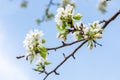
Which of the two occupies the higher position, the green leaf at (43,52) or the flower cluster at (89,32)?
the flower cluster at (89,32)

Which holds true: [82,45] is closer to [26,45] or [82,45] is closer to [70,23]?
[70,23]

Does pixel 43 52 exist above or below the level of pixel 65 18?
below

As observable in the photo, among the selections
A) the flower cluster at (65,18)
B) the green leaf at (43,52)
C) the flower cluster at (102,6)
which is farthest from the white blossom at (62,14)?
the flower cluster at (102,6)

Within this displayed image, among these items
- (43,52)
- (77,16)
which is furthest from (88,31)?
(43,52)

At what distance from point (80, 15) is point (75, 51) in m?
0.38

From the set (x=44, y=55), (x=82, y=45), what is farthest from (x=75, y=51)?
(x=44, y=55)

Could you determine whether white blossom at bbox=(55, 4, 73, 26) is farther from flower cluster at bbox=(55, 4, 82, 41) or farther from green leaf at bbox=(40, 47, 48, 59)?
green leaf at bbox=(40, 47, 48, 59)

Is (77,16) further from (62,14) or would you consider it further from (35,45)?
(35,45)

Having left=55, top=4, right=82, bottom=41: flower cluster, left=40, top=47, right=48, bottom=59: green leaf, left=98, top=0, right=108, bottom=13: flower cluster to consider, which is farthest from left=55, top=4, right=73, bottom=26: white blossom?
left=98, top=0, right=108, bottom=13: flower cluster

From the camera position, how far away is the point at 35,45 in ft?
13.5

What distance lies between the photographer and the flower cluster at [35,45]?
13.3 ft

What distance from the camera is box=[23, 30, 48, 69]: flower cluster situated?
4.07 meters

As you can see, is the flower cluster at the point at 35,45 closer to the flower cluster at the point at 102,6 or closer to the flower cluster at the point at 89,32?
the flower cluster at the point at 89,32

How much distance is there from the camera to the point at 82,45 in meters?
4.23
